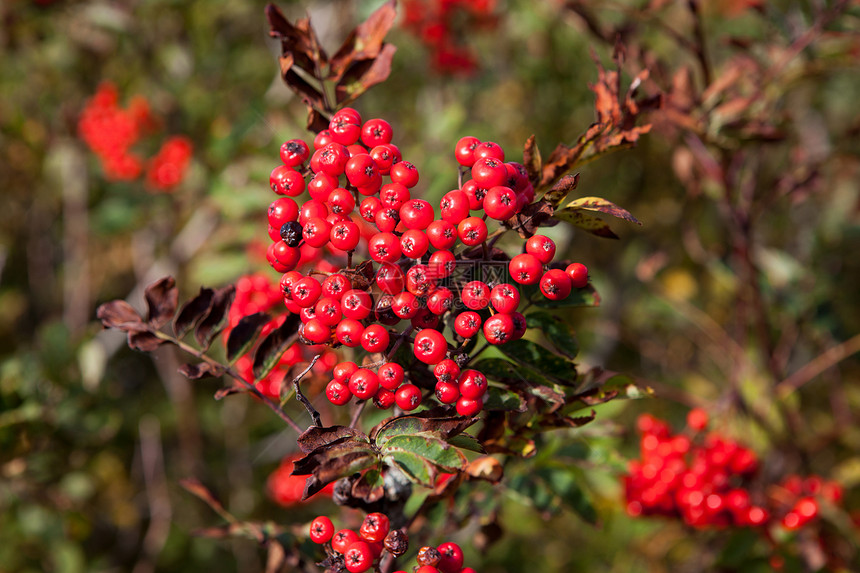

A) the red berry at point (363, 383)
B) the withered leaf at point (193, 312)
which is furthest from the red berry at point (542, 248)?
the withered leaf at point (193, 312)

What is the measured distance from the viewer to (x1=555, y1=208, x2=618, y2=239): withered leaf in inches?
55.0

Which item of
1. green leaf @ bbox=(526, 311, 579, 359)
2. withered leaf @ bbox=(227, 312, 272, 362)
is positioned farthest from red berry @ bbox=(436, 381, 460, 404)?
withered leaf @ bbox=(227, 312, 272, 362)

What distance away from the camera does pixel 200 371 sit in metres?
1.55

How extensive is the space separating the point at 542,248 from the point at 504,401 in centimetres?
36

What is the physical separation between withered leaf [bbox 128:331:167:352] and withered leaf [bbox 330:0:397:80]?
892 millimetres

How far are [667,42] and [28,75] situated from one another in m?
5.18

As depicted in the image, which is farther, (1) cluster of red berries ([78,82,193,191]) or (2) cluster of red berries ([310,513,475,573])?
(1) cluster of red berries ([78,82,193,191])

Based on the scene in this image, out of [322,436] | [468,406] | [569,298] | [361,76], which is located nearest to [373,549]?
[322,436]

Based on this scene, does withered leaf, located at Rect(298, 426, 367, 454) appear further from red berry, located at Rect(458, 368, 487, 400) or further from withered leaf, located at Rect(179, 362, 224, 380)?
withered leaf, located at Rect(179, 362, 224, 380)

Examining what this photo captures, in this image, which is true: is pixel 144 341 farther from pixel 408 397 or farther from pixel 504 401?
pixel 504 401

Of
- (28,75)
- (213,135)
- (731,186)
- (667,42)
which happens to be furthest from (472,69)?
(28,75)

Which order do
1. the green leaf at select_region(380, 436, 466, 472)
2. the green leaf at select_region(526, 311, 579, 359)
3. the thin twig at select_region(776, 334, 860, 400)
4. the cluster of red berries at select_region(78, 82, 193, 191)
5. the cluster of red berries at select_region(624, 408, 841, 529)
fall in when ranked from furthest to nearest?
the cluster of red berries at select_region(78, 82, 193, 191), the thin twig at select_region(776, 334, 860, 400), the cluster of red berries at select_region(624, 408, 841, 529), the green leaf at select_region(526, 311, 579, 359), the green leaf at select_region(380, 436, 466, 472)

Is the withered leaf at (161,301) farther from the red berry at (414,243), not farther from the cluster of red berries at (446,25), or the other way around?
the cluster of red berries at (446,25)

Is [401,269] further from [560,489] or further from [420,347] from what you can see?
[560,489]
